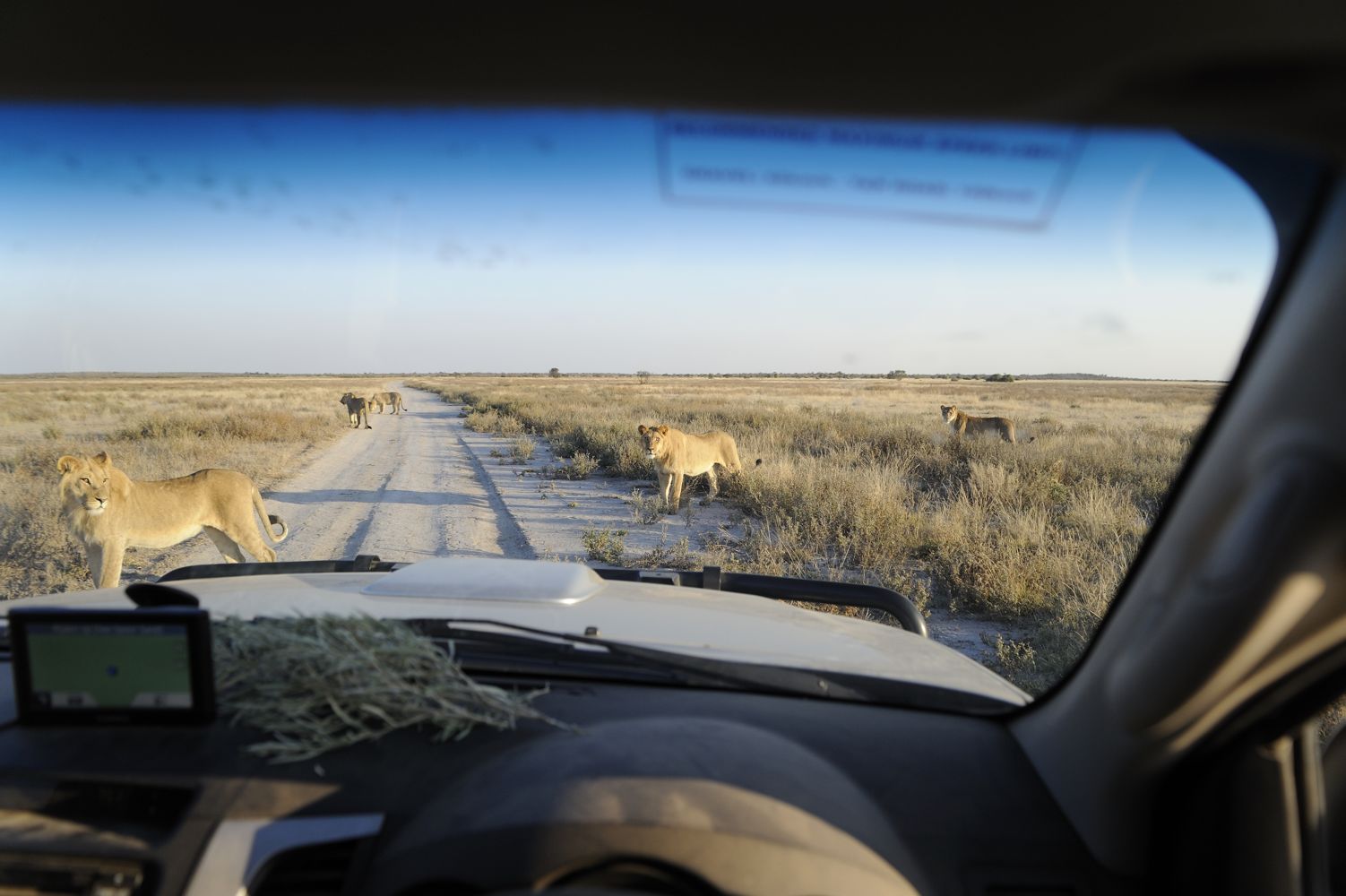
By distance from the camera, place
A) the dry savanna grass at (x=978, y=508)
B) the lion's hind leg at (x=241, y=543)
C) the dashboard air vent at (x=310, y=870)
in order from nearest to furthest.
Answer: the dashboard air vent at (x=310, y=870) → the dry savanna grass at (x=978, y=508) → the lion's hind leg at (x=241, y=543)

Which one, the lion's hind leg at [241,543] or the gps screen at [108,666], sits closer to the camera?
the gps screen at [108,666]

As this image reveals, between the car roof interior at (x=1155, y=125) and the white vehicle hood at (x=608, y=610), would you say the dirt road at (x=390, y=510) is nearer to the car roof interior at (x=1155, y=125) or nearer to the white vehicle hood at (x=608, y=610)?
the white vehicle hood at (x=608, y=610)

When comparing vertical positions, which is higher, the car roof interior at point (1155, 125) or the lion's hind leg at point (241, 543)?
the car roof interior at point (1155, 125)

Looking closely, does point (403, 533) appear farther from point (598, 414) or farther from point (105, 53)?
point (598, 414)

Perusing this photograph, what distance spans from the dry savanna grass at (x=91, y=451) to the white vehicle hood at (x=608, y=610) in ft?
16.9

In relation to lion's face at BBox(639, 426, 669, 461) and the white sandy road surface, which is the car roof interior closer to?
the white sandy road surface

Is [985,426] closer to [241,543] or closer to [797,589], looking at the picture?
[241,543]

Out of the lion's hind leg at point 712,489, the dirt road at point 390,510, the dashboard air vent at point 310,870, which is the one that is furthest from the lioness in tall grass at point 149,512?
the lion's hind leg at point 712,489

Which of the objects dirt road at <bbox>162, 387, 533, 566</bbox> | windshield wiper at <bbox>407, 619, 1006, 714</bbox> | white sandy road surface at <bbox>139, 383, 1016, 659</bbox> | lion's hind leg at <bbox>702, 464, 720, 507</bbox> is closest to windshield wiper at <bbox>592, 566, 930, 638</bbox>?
windshield wiper at <bbox>407, 619, 1006, 714</bbox>

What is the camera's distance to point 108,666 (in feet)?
7.30

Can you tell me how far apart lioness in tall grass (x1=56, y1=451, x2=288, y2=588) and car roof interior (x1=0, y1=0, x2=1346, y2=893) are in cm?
526

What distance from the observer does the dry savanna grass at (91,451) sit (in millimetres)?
8266

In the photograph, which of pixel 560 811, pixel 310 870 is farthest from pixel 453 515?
pixel 560 811

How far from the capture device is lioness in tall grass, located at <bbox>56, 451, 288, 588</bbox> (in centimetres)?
698
